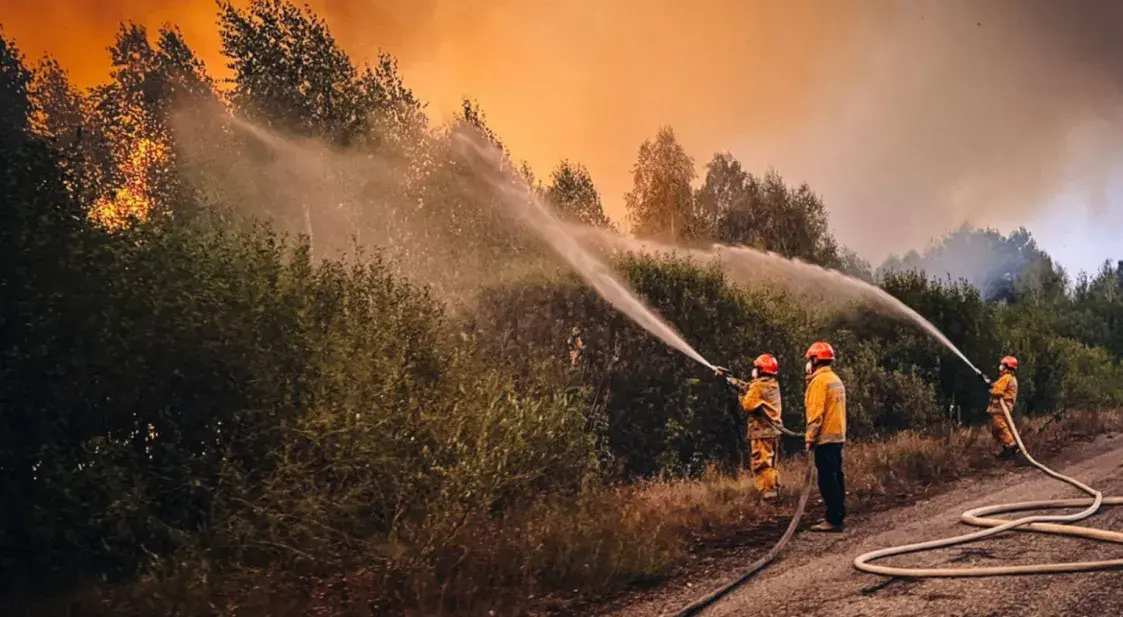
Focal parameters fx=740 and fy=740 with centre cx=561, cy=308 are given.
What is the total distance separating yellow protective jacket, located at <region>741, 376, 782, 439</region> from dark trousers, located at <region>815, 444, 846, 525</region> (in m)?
2.15

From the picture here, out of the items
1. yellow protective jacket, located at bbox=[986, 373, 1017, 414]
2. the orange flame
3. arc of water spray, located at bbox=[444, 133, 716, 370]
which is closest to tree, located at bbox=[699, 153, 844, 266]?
arc of water spray, located at bbox=[444, 133, 716, 370]

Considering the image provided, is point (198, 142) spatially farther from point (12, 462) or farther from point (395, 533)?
point (395, 533)

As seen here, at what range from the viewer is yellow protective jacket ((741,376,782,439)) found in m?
11.5

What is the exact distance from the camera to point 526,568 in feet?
22.4

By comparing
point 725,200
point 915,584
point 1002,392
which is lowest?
point 915,584

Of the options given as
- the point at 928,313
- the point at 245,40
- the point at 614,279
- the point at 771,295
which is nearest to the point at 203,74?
the point at 245,40

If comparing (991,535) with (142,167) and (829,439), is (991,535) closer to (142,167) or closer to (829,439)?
(829,439)

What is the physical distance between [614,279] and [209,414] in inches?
375

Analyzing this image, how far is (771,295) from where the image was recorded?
1781 cm

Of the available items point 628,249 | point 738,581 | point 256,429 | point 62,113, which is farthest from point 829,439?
point 62,113

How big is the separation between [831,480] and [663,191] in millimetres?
27838

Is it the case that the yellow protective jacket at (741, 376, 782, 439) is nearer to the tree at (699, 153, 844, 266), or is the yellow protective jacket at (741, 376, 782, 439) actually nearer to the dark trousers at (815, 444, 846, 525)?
the dark trousers at (815, 444, 846, 525)

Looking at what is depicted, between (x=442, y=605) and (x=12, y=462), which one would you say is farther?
(x=12, y=462)

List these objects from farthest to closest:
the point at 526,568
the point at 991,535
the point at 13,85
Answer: the point at 13,85
the point at 991,535
the point at 526,568
